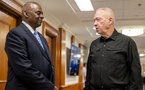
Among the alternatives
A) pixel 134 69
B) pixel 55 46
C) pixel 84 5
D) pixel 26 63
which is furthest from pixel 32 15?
pixel 55 46

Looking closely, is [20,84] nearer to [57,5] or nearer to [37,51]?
[37,51]

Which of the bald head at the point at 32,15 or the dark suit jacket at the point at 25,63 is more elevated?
the bald head at the point at 32,15

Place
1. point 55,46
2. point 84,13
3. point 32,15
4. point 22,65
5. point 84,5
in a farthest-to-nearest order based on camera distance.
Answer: point 55,46 → point 84,13 → point 84,5 → point 32,15 → point 22,65

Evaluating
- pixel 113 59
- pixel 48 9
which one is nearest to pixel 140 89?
pixel 113 59

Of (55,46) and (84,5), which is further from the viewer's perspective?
(55,46)

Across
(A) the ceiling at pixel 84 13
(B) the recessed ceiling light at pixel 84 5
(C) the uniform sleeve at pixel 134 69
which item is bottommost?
(C) the uniform sleeve at pixel 134 69

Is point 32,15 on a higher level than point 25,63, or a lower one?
higher

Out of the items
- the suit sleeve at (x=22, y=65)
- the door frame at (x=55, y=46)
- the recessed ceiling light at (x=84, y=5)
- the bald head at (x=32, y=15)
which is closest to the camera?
the suit sleeve at (x=22, y=65)

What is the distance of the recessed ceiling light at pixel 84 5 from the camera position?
4578 mm

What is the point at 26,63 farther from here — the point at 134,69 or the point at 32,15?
the point at 134,69

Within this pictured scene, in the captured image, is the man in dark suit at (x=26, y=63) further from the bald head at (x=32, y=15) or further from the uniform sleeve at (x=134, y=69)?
the uniform sleeve at (x=134, y=69)

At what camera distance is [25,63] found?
1.66 m

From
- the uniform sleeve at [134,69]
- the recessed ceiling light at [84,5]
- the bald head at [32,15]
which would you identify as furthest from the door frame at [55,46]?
the uniform sleeve at [134,69]

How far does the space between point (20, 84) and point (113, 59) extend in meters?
0.80
